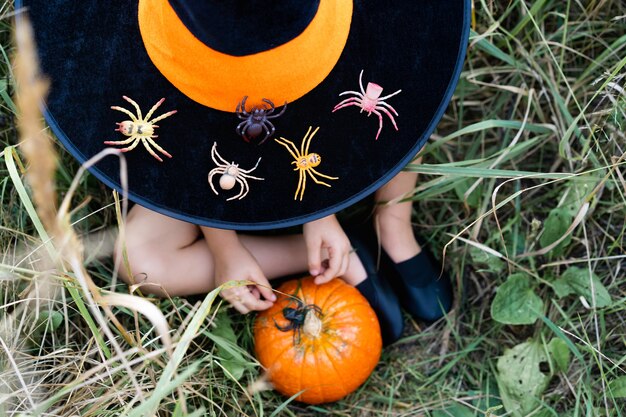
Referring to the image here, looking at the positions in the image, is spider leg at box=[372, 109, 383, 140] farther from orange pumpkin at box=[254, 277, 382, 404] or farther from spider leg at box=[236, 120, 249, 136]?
orange pumpkin at box=[254, 277, 382, 404]

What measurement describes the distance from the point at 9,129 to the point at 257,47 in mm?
812

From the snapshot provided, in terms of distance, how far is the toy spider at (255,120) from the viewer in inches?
38.2

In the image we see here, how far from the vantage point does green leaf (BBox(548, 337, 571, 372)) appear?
4.44 ft

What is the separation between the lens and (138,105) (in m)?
0.99

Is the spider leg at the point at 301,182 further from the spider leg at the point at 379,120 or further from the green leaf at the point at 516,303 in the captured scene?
the green leaf at the point at 516,303

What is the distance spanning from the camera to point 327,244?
1367 mm

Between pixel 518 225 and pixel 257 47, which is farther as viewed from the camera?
pixel 518 225

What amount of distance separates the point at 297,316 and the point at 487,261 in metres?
0.47

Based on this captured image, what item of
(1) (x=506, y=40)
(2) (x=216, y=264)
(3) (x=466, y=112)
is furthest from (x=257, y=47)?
(3) (x=466, y=112)

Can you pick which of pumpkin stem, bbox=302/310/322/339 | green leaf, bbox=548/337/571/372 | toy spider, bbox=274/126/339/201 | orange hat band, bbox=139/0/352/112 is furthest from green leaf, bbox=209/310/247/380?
green leaf, bbox=548/337/571/372

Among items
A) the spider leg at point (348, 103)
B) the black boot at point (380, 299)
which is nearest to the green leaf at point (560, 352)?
the black boot at point (380, 299)

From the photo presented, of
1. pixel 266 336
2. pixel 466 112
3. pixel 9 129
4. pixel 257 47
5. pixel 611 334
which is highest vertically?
pixel 9 129

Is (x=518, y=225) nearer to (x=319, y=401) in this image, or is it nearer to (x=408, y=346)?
(x=408, y=346)

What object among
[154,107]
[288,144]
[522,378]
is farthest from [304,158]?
[522,378]
